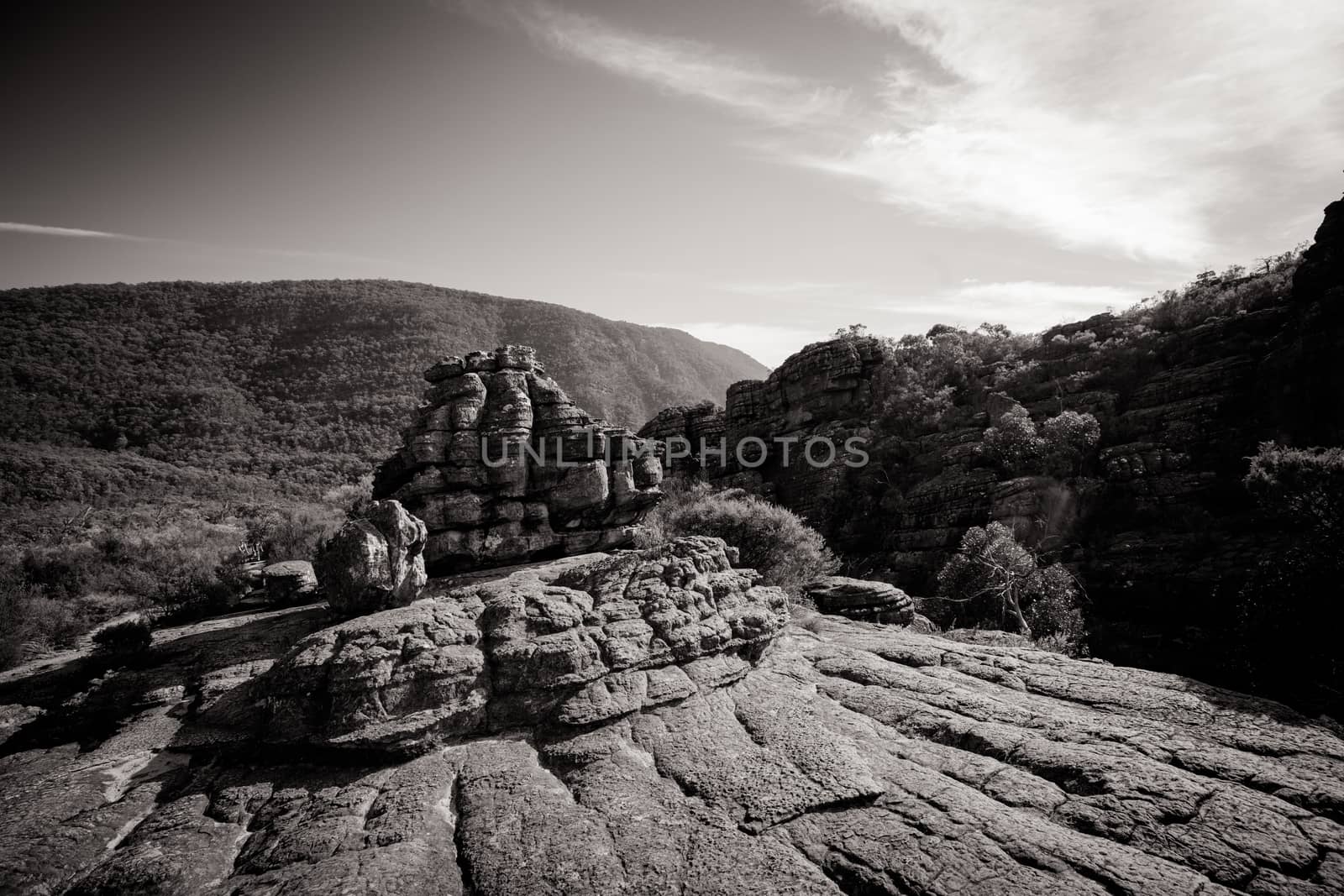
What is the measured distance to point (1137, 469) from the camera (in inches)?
1299

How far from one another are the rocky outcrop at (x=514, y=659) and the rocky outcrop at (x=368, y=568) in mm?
1146

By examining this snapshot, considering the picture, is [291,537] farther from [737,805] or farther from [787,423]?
[787,423]

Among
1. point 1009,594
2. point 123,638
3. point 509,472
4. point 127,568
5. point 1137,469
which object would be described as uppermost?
point 509,472

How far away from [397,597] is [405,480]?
592 centimetres

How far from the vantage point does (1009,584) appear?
2430 cm

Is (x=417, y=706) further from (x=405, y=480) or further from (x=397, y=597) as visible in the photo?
(x=405, y=480)

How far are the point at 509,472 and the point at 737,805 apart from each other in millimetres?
12684

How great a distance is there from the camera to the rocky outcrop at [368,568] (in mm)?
12602

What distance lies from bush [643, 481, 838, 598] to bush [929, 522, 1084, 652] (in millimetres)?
6192

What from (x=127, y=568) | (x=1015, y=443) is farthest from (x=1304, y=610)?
(x=127, y=568)

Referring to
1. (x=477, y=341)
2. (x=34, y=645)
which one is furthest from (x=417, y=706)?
(x=477, y=341)

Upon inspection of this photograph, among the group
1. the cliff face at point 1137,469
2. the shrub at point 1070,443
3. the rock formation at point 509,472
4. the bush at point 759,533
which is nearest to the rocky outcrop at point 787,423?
the cliff face at point 1137,469

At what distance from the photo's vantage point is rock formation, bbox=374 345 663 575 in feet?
57.1

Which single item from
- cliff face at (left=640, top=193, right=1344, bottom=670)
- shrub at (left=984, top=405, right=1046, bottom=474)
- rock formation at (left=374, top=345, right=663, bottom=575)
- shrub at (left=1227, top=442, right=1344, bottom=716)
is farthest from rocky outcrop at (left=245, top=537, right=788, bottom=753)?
shrub at (left=984, top=405, right=1046, bottom=474)
